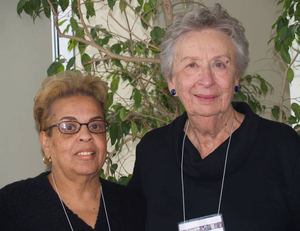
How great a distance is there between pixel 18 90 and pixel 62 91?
0.95 meters

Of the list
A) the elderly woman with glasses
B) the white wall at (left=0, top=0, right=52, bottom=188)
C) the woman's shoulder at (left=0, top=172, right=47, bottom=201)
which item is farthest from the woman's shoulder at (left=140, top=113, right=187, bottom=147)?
the white wall at (left=0, top=0, right=52, bottom=188)

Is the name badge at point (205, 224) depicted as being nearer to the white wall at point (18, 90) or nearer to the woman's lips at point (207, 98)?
the woman's lips at point (207, 98)

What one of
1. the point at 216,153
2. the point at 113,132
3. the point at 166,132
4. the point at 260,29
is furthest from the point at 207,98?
the point at 260,29

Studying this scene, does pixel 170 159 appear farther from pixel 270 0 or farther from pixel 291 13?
pixel 270 0

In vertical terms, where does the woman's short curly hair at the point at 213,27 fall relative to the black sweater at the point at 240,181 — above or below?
above

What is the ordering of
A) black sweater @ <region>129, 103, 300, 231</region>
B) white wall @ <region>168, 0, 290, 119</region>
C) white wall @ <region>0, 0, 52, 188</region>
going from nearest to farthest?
black sweater @ <region>129, 103, 300, 231</region> < white wall @ <region>0, 0, 52, 188</region> < white wall @ <region>168, 0, 290, 119</region>

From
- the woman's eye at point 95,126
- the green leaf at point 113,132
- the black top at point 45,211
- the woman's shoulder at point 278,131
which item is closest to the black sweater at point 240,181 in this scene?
the woman's shoulder at point 278,131

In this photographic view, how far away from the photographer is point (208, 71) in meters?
1.36

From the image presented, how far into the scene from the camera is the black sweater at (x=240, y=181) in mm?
1240

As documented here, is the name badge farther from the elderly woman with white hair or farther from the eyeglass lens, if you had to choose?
the eyeglass lens

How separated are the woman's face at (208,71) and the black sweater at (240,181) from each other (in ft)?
0.50

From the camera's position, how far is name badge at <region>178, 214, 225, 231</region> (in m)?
1.28

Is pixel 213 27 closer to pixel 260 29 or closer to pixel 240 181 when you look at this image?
pixel 240 181

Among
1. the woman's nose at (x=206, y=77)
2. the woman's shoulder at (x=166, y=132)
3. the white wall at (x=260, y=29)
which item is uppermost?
the white wall at (x=260, y=29)
